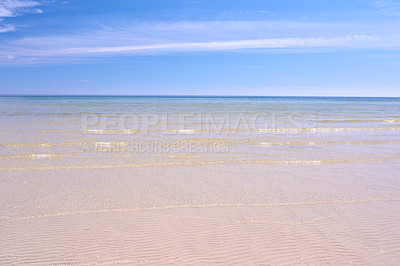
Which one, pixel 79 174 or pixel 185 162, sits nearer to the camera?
pixel 79 174

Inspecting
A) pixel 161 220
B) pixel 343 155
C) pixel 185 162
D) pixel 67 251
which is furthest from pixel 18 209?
pixel 343 155

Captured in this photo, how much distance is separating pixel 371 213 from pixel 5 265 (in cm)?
558

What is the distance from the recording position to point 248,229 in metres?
4.49

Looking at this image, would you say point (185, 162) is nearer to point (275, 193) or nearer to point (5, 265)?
point (275, 193)

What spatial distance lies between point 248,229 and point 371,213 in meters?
2.36

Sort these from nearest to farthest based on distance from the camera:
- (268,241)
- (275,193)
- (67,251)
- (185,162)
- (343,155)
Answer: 1. (67,251)
2. (268,241)
3. (275,193)
4. (185,162)
5. (343,155)

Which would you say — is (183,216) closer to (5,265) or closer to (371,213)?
(5,265)

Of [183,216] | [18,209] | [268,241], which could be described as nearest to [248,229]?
[268,241]

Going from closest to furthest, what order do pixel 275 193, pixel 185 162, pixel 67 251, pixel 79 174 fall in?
pixel 67 251
pixel 275 193
pixel 79 174
pixel 185 162

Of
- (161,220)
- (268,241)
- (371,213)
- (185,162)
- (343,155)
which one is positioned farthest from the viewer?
(343,155)

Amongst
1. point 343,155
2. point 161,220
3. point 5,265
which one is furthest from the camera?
point 343,155

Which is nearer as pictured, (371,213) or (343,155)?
(371,213)

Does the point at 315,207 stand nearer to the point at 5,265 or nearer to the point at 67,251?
the point at 67,251

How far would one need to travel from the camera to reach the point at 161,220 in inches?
189
